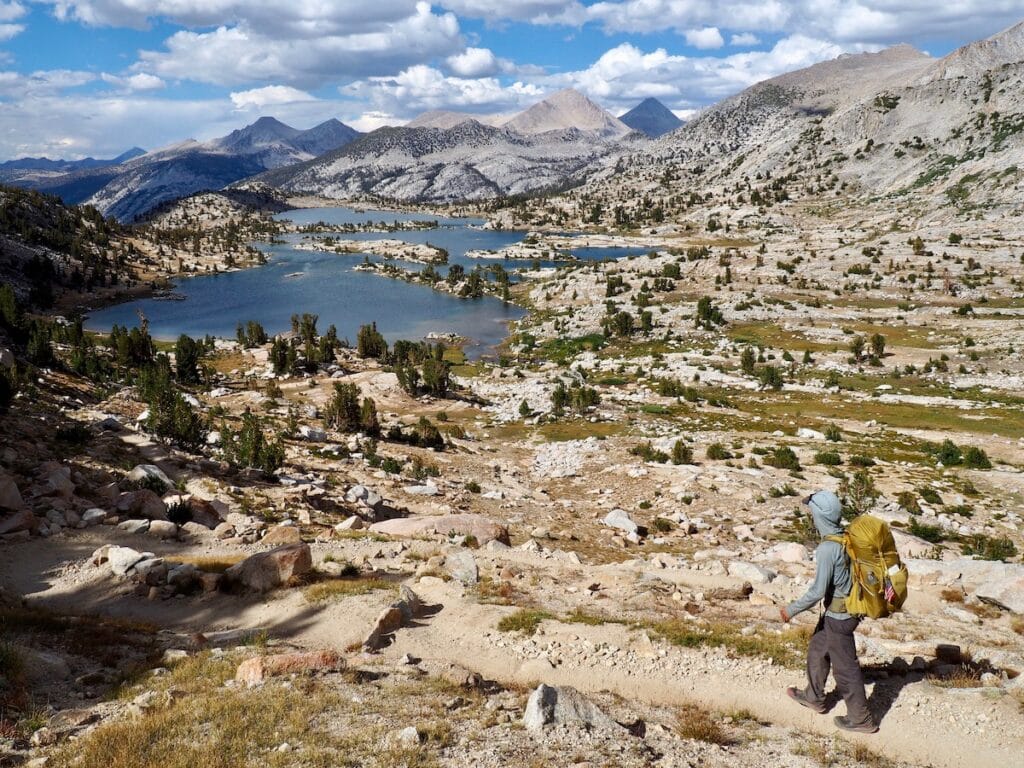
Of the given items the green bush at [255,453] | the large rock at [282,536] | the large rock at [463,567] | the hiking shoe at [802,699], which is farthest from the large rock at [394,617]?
the green bush at [255,453]

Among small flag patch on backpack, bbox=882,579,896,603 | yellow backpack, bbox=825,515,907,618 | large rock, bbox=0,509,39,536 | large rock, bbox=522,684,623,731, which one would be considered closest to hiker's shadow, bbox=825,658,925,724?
yellow backpack, bbox=825,515,907,618

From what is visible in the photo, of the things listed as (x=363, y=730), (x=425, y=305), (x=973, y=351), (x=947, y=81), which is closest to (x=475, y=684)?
(x=363, y=730)

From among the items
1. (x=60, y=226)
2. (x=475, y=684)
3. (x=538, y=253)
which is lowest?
(x=475, y=684)

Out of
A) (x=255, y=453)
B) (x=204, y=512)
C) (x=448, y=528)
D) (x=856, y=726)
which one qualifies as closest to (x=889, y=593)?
(x=856, y=726)

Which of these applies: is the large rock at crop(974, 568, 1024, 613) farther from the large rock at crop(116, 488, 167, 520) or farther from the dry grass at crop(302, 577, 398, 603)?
the large rock at crop(116, 488, 167, 520)

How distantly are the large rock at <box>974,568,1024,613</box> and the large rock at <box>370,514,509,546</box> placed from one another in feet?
45.2

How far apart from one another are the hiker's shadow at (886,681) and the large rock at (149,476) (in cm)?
2266

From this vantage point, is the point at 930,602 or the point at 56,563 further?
the point at 56,563

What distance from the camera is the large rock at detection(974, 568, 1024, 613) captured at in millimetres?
13984

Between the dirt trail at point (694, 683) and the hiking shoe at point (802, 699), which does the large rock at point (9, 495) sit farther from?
the hiking shoe at point (802, 699)

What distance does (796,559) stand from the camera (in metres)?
19.0

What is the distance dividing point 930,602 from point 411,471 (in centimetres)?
2422

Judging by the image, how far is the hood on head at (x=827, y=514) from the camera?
858cm

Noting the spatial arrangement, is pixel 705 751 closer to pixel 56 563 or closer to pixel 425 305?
pixel 56 563
